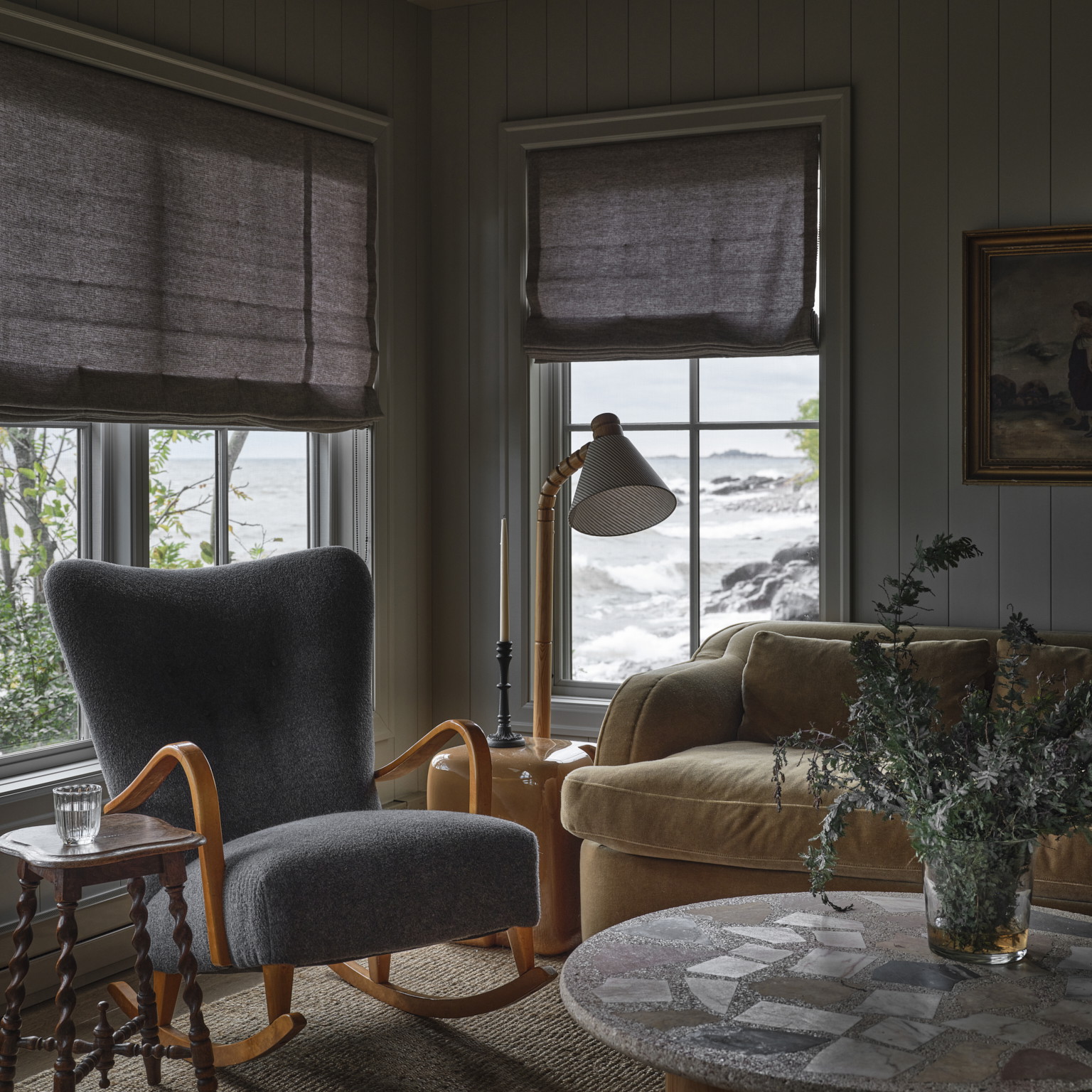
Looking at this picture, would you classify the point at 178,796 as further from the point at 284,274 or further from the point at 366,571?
the point at 284,274

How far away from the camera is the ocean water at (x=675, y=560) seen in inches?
156

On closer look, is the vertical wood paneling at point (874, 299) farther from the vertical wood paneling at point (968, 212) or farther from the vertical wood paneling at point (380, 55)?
the vertical wood paneling at point (380, 55)

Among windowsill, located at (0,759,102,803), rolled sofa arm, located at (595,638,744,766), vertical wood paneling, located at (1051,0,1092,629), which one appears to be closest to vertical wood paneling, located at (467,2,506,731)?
rolled sofa arm, located at (595,638,744,766)

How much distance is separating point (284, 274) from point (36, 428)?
2.96 ft

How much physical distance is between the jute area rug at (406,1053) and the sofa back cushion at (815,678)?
3.01ft

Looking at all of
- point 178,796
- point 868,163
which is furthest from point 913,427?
point 178,796

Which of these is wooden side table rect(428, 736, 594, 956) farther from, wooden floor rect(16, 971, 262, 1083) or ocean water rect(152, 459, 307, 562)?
ocean water rect(152, 459, 307, 562)

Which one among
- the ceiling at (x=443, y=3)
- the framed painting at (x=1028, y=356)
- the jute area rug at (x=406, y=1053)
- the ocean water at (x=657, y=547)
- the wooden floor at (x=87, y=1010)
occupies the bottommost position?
the wooden floor at (x=87, y=1010)

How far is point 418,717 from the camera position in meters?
4.26

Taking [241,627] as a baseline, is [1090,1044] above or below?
below

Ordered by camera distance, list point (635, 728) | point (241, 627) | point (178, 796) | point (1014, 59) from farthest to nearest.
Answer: point (1014, 59) < point (635, 728) < point (241, 627) < point (178, 796)

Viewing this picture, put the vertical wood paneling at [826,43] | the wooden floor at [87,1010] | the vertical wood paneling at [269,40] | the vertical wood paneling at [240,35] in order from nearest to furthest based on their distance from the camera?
the wooden floor at [87,1010] → the vertical wood paneling at [240,35] → the vertical wood paneling at [269,40] → the vertical wood paneling at [826,43]

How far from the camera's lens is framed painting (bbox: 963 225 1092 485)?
3510 mm

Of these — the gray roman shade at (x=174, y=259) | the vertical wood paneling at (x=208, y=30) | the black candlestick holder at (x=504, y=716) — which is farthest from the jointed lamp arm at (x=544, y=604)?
the vertical wood paneling at (x=208, y=30)
